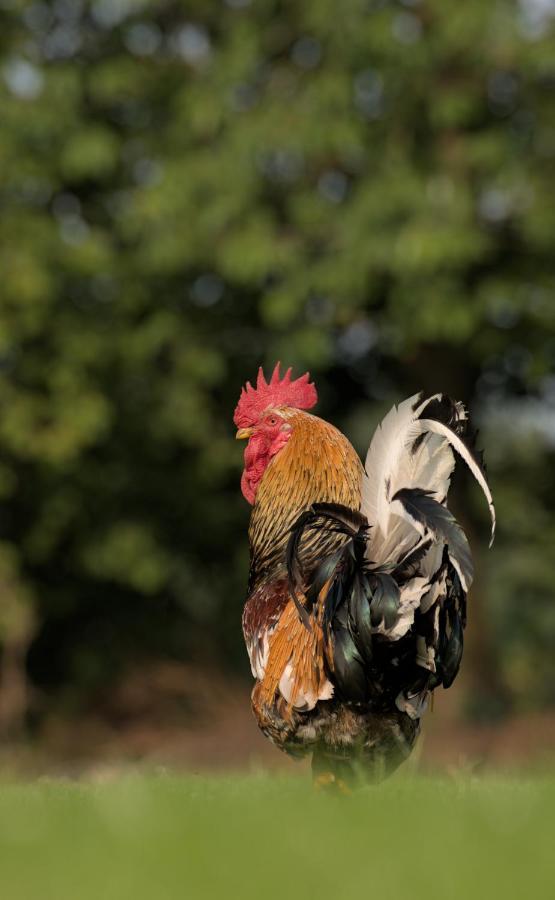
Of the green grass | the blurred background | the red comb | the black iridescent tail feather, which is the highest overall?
the blurred background

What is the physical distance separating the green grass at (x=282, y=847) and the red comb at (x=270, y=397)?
1.86m

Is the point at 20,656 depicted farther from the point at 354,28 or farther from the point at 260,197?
the point at 354,28

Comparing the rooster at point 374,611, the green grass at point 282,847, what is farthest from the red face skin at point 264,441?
the green grass at point 282,847

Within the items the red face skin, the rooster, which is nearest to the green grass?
the rooster

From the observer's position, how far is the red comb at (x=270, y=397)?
20.0 feet

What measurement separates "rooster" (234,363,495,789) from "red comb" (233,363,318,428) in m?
0.85

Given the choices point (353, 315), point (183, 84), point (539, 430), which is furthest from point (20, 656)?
point (539, 430)

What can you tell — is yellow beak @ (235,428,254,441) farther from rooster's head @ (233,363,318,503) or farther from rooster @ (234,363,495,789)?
rooster @ (234,363,495,789)

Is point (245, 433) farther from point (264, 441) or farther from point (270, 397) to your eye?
point (270, 397)

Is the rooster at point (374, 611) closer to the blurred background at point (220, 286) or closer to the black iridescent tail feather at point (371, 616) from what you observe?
the black iridescent tail feather at point (371, 616)

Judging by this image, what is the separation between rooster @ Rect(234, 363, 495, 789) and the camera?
4.89m

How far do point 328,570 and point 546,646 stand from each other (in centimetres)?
1627

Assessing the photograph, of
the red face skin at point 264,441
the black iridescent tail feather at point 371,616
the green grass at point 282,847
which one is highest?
the red face skin at point 264,441

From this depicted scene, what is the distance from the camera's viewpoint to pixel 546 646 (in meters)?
20.6
